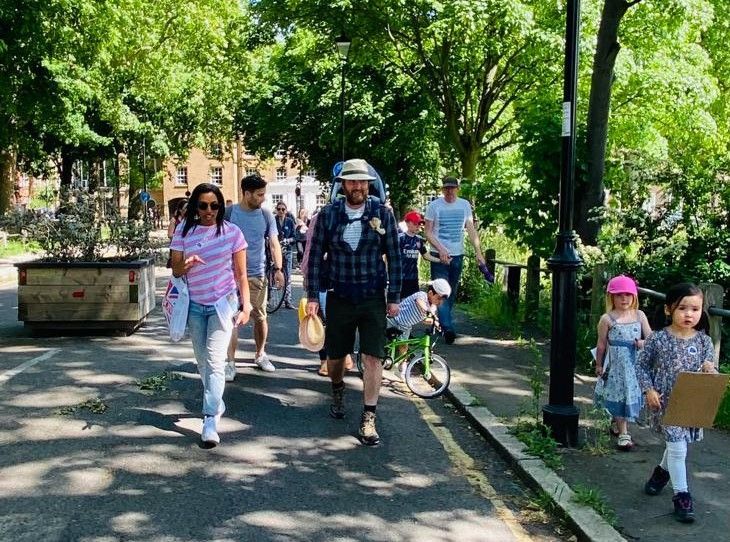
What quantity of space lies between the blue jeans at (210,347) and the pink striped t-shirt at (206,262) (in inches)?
3.9

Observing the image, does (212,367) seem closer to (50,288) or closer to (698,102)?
(50,288)

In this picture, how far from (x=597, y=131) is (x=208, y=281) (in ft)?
21.0

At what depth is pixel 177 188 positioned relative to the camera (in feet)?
291

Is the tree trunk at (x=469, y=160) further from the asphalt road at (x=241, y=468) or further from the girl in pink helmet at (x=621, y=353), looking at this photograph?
the girl in pink helmet at (x=621, y=353)

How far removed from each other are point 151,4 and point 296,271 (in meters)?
11.8

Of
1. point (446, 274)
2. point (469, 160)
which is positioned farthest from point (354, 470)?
point (469, 160)

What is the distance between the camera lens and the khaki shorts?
320 inches

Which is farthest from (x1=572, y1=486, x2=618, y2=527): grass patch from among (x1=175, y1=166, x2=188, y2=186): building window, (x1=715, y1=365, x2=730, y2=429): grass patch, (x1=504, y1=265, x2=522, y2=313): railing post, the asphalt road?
(x1=175, y1=166, x2=188, y2=186): building window

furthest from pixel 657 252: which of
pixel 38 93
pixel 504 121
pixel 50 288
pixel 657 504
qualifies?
pixel 504 121

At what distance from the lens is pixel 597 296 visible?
8867 millimetres

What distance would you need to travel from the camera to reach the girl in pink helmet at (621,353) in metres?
5.64

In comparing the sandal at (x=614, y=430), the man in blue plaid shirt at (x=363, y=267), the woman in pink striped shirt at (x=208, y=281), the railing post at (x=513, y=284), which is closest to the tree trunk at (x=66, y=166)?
the railing post at (x=513, y=284)

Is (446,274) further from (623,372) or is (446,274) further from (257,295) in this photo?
(623,372)

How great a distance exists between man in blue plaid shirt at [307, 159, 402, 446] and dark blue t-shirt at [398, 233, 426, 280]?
2.49 m
